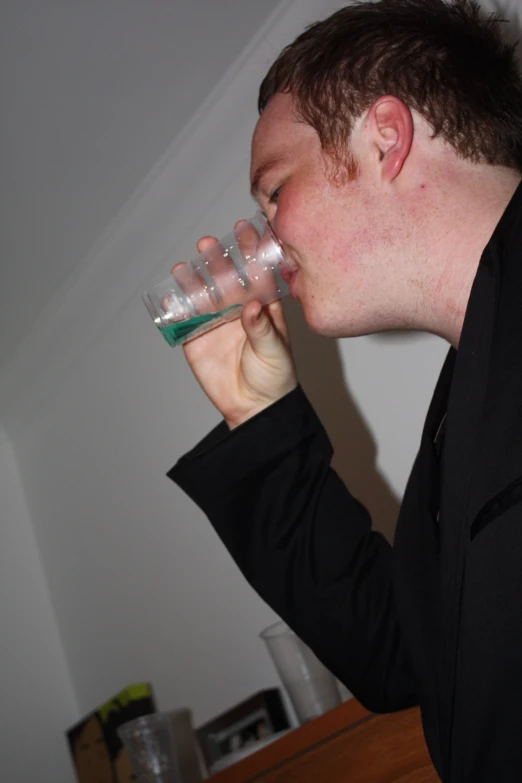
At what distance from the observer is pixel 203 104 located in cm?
198

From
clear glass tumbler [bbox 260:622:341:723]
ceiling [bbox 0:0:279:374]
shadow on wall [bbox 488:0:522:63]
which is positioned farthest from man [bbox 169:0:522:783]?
ceiling [bbox 0:0:279:374]

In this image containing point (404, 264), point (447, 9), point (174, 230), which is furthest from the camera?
point (174, 230)

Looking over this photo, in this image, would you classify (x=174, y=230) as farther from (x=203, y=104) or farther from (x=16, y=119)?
(x=16, y=119)

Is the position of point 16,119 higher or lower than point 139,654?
higher

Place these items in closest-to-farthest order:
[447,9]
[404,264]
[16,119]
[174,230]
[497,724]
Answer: [497,724] < [404,264] < [447,9] < [16,119] < [174,230]

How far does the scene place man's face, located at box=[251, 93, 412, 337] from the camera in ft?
3.27

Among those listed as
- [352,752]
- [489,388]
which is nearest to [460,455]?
[489,388]

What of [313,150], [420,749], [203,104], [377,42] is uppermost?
[203,104]

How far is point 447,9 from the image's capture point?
45.2 inches

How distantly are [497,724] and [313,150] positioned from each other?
72 centimetres

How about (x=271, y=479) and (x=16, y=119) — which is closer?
(x=271, y=479)

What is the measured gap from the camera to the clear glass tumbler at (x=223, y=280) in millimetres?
1189

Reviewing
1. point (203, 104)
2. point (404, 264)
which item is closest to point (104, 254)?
point (203, 104)

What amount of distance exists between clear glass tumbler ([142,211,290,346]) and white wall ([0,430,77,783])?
1.82 metres
